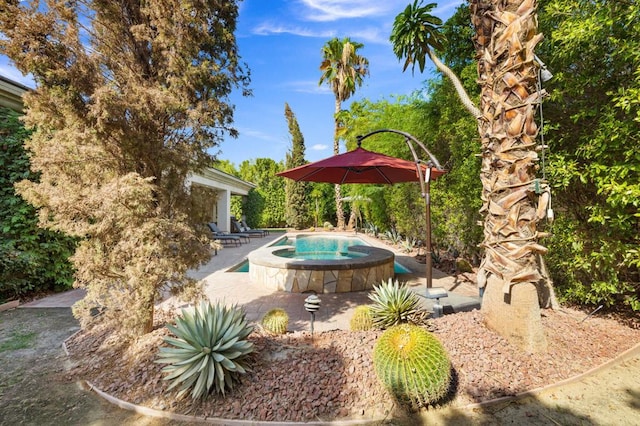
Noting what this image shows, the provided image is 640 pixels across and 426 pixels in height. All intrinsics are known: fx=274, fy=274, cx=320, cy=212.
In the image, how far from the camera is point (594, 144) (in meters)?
3.86

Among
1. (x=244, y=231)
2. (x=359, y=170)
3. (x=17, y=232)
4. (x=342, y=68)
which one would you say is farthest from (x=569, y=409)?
(x=342, y=68)

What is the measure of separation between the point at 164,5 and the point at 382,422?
536 centimetres

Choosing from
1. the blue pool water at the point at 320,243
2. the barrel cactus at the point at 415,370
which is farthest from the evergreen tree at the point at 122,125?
the blue pool water at the point at 320,243

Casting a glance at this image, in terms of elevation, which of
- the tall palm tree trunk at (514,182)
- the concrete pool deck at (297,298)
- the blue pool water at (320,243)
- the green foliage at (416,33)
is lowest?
the concrete pool deck at (297,298)

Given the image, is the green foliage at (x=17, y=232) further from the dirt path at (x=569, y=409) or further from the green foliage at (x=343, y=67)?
the green foliage at (x=343, y=67)

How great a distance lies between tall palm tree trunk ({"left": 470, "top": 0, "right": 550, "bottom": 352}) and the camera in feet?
10.9

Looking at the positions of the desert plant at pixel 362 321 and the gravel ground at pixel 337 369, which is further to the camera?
the desert plant at pixel 362 321

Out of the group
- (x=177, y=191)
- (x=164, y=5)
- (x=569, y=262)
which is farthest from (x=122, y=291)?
(x=569, y=262)

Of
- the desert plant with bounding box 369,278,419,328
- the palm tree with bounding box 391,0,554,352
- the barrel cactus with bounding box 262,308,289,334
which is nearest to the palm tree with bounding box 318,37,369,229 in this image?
the palm tree with bounding box 391,0,554,352

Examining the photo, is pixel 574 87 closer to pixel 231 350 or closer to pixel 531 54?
pixel 531 54

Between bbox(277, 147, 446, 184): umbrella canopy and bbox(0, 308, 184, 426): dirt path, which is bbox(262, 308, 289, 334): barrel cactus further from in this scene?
bbox(277, 147, 446, 184): umbrella canopy

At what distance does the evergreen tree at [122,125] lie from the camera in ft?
10.3

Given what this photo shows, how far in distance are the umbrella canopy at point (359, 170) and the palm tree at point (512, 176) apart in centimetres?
176

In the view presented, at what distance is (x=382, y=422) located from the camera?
8.15 ft
